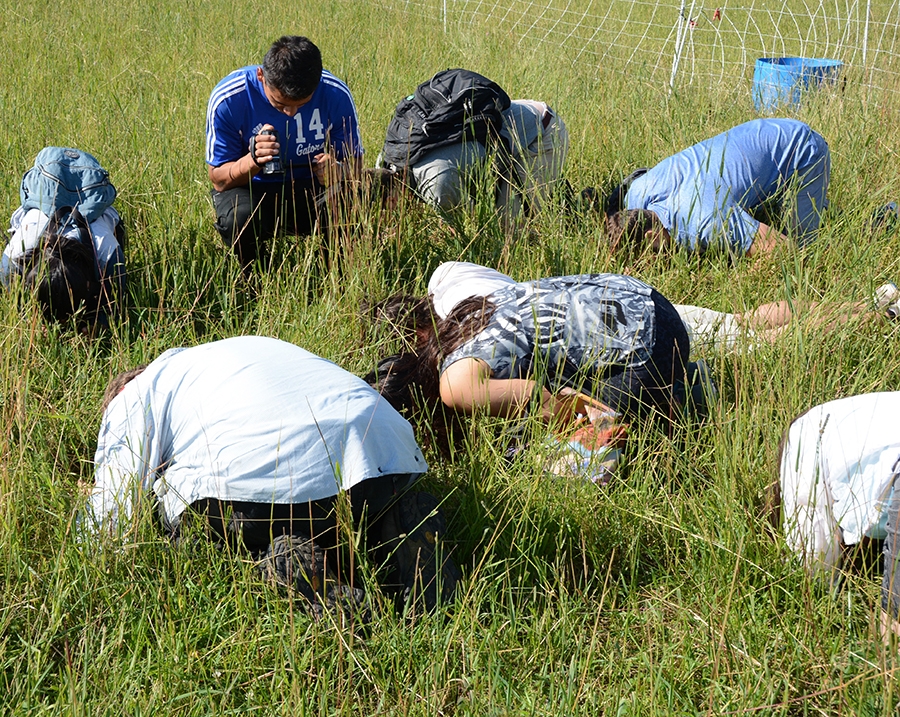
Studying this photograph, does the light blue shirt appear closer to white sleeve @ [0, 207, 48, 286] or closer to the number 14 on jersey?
white sleeve @ [0, 207, 48, 286]

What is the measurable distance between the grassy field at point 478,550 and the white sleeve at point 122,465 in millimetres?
74

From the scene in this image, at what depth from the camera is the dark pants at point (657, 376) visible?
2549 mm

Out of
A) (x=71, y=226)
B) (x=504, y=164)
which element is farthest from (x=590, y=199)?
(x=71, y=226)

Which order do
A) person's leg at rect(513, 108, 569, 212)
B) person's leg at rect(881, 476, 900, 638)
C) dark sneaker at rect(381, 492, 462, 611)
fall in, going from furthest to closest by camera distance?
person's leg at rect(513, 108, 569, 212)
dark sneaker at rect(381, 492, 462, 611)
person's leg at rect(881, 476, 900, 638)

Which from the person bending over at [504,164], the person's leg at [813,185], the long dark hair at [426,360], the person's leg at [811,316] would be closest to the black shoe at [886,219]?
the person's leg at [813,185]

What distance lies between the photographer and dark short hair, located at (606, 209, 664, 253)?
3711 mm

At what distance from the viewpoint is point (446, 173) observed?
408 centimetres

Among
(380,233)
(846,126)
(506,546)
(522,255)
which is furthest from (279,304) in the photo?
(846,126)

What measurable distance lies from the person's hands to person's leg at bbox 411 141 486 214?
70 cm

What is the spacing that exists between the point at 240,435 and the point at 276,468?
120 mm

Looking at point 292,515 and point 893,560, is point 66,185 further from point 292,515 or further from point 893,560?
point 893,560

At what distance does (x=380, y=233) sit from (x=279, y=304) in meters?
0.56

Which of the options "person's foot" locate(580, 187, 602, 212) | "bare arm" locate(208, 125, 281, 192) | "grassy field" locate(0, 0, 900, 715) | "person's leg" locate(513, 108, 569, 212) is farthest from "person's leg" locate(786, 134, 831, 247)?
"bare arm" locate(208, 125, 281, 192)

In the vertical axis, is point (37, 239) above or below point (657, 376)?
above
